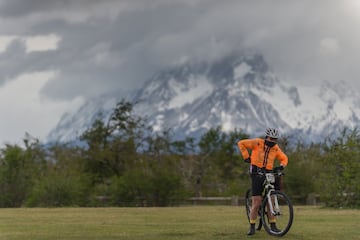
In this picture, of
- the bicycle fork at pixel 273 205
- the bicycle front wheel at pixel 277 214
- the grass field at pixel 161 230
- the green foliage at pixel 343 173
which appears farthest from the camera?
the green foliage at pixel 343 173

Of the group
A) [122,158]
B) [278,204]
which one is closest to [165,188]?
[122,158]

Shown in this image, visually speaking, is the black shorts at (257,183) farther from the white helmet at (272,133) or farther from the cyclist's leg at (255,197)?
the white helmet at (272,133)

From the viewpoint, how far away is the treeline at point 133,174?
2911 cm

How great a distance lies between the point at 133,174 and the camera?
1492 inches

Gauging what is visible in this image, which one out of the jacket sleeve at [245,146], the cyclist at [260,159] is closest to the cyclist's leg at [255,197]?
the cyclist at [260,159]

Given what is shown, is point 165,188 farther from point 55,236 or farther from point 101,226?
point 55,236

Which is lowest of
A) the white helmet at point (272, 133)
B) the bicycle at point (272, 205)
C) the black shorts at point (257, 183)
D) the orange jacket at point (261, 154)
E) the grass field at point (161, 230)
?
the grass field at point (161, 230)

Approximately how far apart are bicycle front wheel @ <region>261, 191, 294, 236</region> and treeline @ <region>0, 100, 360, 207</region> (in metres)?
14.0

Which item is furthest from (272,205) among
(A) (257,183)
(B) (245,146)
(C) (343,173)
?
(C) (343,173)

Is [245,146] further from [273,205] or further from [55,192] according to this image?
[55,192]

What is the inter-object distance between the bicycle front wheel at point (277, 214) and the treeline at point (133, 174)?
13967 millimetres

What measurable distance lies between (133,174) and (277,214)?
24.0 metres

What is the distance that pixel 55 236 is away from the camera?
1425 cm

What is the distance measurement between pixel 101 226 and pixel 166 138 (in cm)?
4901
